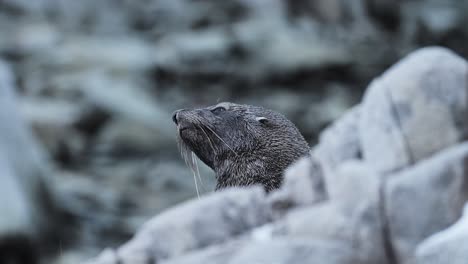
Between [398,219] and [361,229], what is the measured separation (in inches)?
7.4

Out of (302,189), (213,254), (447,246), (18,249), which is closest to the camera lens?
(447,246)

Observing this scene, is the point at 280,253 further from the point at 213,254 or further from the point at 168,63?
the point at 168,63

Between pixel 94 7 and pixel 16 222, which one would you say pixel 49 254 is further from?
pixel 94 7

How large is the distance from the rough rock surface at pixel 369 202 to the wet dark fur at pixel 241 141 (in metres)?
3.60

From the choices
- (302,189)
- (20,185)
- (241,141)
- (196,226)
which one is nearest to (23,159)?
(20,185)

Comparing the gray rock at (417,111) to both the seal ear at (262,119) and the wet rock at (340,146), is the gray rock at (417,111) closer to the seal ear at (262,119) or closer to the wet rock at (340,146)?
the wet rock at (340,146)

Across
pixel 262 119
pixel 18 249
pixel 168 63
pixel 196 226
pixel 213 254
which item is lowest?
pixel 213 254

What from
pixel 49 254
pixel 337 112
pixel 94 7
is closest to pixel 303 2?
pixel 337 112

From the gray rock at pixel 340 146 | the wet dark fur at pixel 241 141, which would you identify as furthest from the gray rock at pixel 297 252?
the wet dark fur at pixel 241 141

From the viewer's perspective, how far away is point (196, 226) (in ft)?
14.4

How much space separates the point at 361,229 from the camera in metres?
4.10

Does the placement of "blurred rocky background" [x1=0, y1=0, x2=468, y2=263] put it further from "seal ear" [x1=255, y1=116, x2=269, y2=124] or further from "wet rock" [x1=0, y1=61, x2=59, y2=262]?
"seal ear" [x1=255, y1=116, x2=269, y2=124]

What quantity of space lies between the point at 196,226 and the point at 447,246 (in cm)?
129

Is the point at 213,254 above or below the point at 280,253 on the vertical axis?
above
